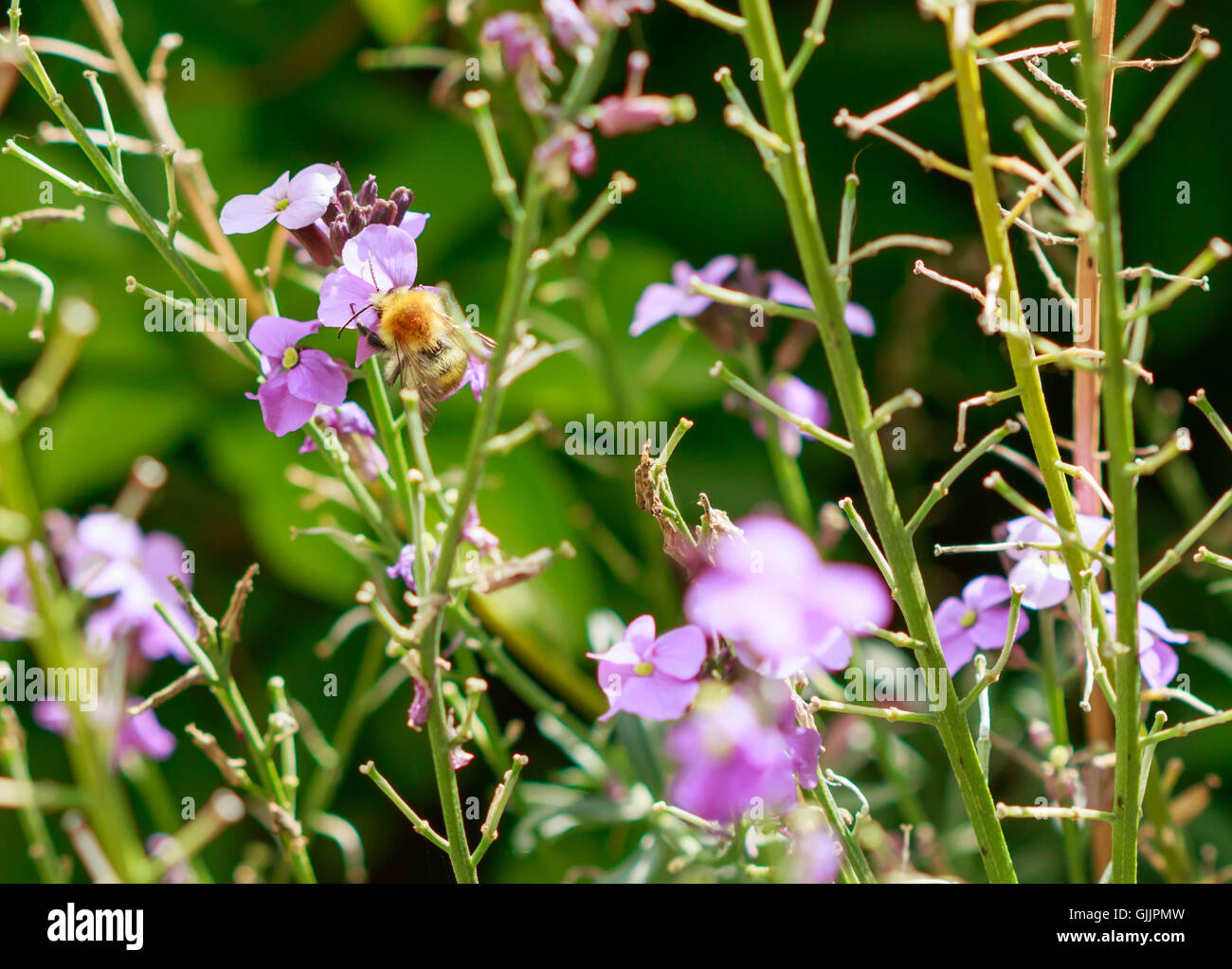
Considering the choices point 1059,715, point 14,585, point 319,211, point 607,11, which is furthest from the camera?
point 14,585

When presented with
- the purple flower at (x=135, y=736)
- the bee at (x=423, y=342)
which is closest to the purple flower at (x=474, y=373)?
the bee at (x=423, y=342)

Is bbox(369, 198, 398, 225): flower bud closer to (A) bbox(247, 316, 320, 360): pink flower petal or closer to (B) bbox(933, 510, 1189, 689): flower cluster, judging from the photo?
(A) bbox(247, 316, 320, 360): pink flower petal

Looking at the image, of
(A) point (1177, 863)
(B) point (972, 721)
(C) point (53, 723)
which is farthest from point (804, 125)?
(C) point (53, 723)

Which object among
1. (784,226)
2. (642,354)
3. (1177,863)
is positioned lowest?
(1177,863)

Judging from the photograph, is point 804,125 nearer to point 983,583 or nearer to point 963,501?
point 963,501

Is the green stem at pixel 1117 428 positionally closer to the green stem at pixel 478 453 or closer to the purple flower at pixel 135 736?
the green stem at pixel 478 453

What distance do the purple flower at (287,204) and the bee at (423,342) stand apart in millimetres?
53

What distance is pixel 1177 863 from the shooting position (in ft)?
1.85

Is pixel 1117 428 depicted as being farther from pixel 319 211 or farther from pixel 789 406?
pixel 789 406

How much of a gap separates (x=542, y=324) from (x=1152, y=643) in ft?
2.10

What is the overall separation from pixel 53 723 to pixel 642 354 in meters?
0.67

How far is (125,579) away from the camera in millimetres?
761

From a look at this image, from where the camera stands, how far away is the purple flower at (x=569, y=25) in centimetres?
30

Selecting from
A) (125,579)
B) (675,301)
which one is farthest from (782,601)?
(125,579)
